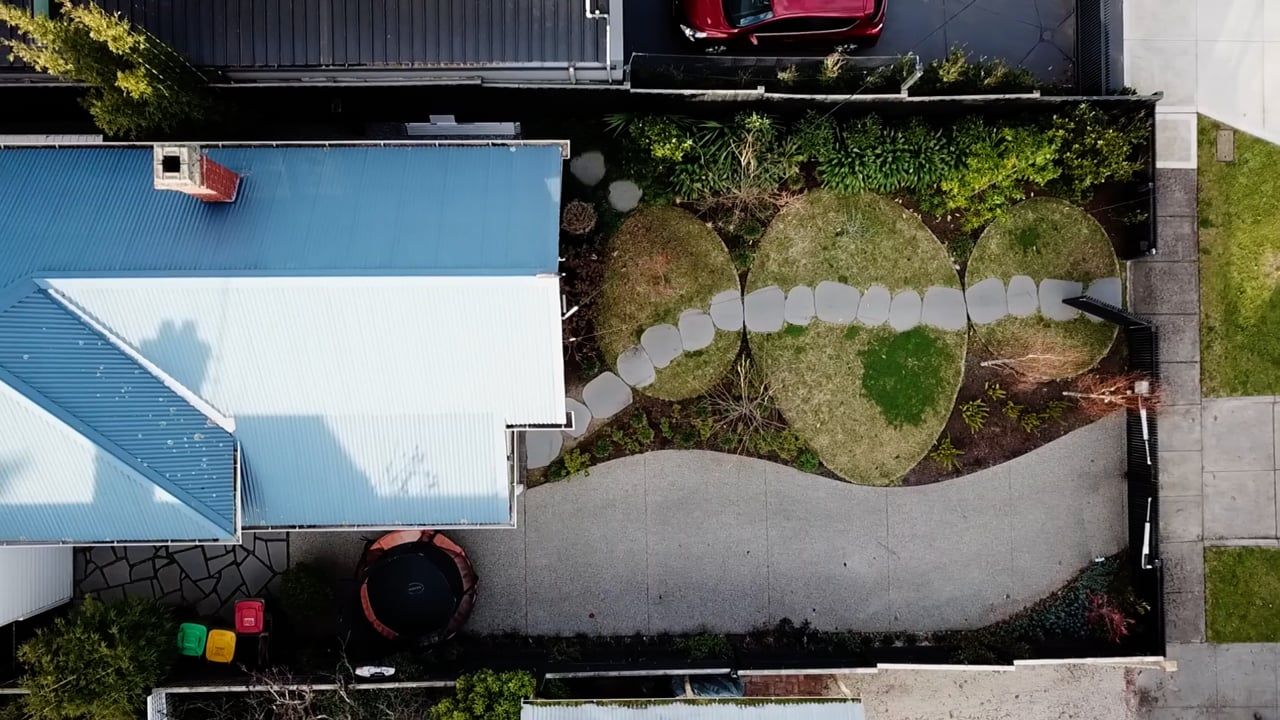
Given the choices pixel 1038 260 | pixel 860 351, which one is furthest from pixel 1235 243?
pixel 860 351

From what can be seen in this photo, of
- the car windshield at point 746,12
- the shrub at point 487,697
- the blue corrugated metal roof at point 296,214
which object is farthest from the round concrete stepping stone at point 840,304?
the shrub at point 487,697

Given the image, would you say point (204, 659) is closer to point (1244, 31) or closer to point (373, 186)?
point (373, 186)

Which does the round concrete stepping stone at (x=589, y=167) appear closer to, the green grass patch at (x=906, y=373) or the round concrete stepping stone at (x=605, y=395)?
the round concrete stepping stone at (x=605, y=395)

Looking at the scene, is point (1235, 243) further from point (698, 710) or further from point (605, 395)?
point (698, 710)

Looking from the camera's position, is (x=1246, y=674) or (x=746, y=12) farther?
(x=1246, y=674)

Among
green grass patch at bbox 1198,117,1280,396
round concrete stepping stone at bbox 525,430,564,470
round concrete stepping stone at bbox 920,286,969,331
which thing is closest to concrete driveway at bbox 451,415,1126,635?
round concrete stepping stone at bbox 525,430,564,470

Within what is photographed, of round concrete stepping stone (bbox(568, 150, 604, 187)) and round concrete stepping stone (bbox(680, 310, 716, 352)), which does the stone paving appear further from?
round concrete stepping stone (bbox(568, 150, 604, 187))
